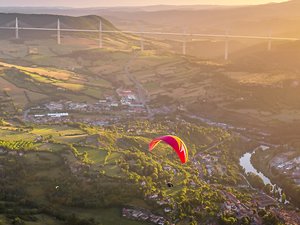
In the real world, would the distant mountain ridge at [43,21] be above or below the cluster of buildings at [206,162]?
above

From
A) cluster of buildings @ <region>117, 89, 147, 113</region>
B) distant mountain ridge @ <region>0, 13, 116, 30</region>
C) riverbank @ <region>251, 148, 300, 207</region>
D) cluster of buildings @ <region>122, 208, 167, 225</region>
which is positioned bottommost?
riverbank @ <region>251, 148, 300, 207</region>

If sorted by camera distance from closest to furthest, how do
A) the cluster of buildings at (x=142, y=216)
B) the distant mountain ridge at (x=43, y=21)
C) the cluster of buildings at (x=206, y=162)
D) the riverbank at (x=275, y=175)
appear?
1. the cluster of buildings at (x=142, y=216)
2. the riverbank at (x=275, y=175)
3. the cluster of buildings at (x=206, y=162)
4. the distant mountain ridge at (x=43, y=21)

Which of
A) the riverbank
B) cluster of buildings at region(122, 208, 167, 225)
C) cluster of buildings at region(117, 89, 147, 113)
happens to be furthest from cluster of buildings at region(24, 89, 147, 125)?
cluster of buildings at region(122, 208, 167, 225)

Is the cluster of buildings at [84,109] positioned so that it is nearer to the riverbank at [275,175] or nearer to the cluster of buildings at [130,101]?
the cluster of buildings at [130,101]

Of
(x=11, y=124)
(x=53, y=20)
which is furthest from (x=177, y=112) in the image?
(x=53, y=20)

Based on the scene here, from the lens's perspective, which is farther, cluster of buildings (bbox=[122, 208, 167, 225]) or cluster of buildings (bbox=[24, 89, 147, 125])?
cluster of buildings (bbox=[24, 89, 147, 125])

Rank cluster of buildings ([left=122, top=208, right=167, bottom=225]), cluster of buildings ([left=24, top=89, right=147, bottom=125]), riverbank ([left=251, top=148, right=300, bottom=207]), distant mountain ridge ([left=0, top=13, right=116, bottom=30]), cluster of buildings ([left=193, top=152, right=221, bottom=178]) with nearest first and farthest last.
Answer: cluster of buildings ([left=122, top=208, right=167, bottom=225]) → riverbank ([left=251, top=148, right=300, bottom=207]) → cluster of buildings ([left=193, top=152, right=221, bottom=178]) → cluster of buildings ([left=24, top=89, right=147, bottom=125]) → distant mountain ridge ([left=0, top=13, right=116, bottom=30])

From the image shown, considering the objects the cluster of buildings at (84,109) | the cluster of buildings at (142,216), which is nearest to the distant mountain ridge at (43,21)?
the cluster of buildings at (84,109)

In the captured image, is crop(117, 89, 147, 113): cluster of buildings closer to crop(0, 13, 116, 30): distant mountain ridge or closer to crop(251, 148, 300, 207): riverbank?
crop(251, 148, 300, 207): riverbank
